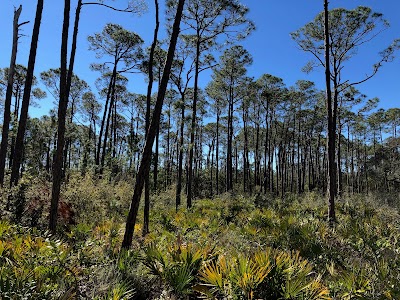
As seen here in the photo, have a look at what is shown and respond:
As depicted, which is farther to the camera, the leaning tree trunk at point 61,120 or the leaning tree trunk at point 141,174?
the leaning tree trunk at point 61,120

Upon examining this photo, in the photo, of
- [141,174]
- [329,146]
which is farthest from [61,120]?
[329,146]

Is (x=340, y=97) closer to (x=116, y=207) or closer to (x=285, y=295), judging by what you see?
(x=116, y=207)

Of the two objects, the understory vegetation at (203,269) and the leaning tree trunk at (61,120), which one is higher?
the leaning tree trunk at (61,120)

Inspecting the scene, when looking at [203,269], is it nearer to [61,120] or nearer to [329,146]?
[61,120]

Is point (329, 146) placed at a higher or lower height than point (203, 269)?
higher

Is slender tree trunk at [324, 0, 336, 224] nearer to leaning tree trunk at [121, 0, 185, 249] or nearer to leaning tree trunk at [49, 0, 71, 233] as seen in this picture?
leaning tree trunk at [121, 0, 185, 249]

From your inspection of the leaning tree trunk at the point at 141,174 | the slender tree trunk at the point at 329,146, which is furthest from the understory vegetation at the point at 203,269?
the slender tree trunk at the point at 329,146

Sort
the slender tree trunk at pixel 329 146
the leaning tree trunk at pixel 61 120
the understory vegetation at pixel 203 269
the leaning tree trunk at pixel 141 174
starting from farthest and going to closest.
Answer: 1. the slender tree trunk at pixel 329 146
2. the leaning tree trunk at pixel 61 120
3. the leaning tree trunk at pixel 141 174
4. the understory vegetation at pixel 203 269

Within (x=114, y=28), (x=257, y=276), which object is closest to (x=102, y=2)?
(x=257, y=276)

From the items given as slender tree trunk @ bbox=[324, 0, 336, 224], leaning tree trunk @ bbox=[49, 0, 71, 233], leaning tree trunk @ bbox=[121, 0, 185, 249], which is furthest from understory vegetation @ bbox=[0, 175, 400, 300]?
slender tree trunk @ bbox=[324, 0, 336, 224]

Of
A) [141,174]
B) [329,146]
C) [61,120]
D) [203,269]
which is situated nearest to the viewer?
[203,269]

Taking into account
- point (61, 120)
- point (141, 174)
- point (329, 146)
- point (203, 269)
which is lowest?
point (203, 269)

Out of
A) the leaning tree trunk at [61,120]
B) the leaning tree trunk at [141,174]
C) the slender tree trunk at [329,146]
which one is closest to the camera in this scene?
the leaning tree trunk at [141,174]

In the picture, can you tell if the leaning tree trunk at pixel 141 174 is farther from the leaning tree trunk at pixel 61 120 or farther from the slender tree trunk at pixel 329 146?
the slender tree trunk at pixel 329 146
